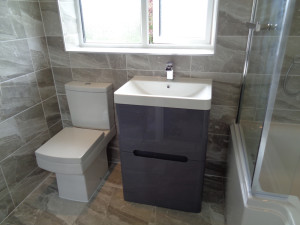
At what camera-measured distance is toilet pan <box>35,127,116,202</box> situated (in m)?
1.54

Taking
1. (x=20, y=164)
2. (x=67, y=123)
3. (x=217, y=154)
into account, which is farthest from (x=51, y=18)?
(x=217, y=154)

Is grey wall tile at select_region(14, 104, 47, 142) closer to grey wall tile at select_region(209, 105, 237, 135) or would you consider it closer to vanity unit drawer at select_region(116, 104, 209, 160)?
vanity unit drawer at select_region(116, 104, 209, 160)

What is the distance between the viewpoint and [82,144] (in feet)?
5.50

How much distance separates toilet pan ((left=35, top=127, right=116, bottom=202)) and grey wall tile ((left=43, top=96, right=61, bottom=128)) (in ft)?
0.70

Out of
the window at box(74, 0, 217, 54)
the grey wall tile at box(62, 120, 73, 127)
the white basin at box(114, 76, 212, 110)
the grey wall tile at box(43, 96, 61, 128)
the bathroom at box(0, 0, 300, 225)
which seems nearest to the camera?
the white basin at box(114, 76, 212, 110)

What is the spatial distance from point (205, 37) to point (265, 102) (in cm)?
92

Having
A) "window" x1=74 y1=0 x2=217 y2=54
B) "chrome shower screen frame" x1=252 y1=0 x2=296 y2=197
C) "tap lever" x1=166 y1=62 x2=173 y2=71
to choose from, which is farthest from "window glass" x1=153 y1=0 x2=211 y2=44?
"chrome shower screen frame" x1=252 y1=0 x2=296 y2=197

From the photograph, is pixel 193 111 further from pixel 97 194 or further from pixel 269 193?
pixel 97 194

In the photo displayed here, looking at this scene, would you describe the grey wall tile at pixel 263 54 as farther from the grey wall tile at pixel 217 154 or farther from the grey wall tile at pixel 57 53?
the grey wall tile at pixel 57 53

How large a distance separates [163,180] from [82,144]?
2.17ft

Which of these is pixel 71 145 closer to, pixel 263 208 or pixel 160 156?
pixel 160 156

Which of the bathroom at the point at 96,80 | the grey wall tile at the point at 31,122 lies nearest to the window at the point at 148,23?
the bathroom at the point at 96,80

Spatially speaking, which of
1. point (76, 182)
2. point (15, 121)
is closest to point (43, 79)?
point (15, 121)

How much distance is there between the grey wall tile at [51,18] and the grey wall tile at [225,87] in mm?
1150
